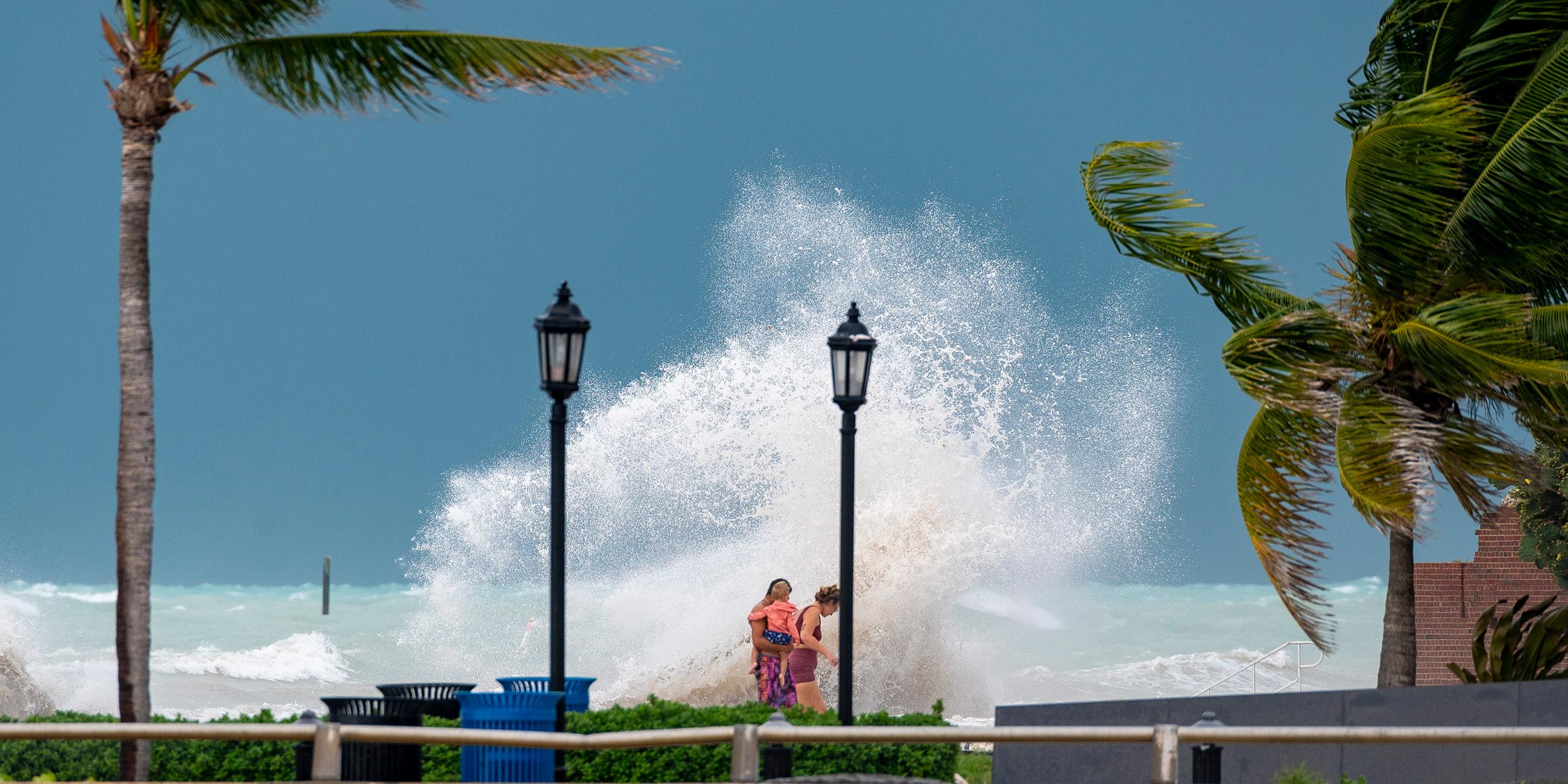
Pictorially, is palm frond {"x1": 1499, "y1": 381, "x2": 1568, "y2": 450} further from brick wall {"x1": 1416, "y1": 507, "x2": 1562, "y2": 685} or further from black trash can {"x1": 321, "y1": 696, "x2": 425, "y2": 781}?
brick wall {"x1": 1416, "y1": 507, "x2": 1562, "y2": 685}

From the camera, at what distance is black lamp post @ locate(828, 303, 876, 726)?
10734 millimetres

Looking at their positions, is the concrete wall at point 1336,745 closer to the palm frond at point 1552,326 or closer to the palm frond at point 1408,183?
the palm frond at point 1552,326

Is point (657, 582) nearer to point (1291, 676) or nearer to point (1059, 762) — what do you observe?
point (1291, 676)

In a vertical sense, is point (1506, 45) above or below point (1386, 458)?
above

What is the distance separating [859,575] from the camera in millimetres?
27250

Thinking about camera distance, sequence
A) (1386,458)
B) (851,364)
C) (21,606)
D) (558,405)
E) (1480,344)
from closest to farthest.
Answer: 1. (558,405)
2. (851,364)
3. (1480,344)
4. (1386,458)
5. (21,606)

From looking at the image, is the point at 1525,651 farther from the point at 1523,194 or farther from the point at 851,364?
the point at 851,364

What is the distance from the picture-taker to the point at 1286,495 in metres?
12.8

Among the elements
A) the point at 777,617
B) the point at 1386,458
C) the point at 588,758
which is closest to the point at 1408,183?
the point at 1386,458

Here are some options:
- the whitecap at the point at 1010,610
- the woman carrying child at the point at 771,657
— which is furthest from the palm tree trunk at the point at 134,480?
the whitecap at the point at 1010,610

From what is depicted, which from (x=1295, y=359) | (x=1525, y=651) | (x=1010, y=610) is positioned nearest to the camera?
(x=1295, y=359)

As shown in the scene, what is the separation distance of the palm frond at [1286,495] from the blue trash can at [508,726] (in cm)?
602

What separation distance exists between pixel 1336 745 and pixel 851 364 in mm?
3937

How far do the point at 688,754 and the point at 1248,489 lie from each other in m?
5.26
